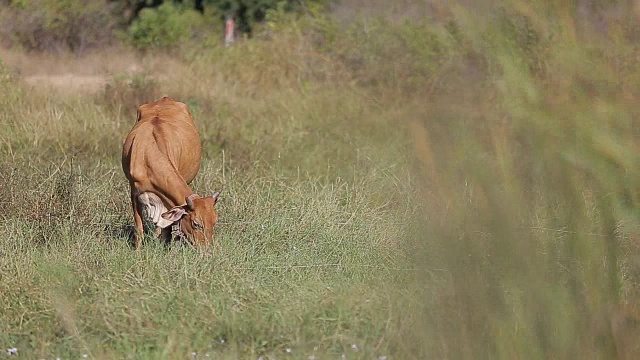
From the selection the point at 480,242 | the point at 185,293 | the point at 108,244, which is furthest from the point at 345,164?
the point at 480,242

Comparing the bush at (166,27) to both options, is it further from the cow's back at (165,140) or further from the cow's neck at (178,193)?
the cow's neck at (178,193)

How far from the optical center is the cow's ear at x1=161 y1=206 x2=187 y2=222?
761 cm

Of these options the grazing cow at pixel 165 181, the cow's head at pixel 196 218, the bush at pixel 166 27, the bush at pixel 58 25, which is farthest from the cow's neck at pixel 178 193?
the bush at pixel 58 25

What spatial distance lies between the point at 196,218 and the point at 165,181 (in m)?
0.55

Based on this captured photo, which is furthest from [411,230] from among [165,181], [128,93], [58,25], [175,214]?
[58,25]

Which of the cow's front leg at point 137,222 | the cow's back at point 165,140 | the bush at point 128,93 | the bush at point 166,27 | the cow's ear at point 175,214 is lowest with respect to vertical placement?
the bush at point 166,27

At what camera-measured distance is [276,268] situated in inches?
256

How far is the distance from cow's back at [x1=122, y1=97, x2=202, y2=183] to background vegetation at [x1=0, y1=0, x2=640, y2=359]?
0.40 metres

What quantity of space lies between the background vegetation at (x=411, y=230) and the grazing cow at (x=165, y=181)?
9.3 inches

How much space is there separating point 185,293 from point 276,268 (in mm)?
873

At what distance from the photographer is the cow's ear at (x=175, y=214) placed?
761 centimetres

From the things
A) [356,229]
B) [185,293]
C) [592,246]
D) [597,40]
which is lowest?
[356,229]

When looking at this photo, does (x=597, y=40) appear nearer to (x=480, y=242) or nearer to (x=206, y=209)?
(x=480, y=242)

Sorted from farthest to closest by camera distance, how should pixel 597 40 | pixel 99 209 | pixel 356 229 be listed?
pixel 99 209, pixel 356 229, pixel 597 40
